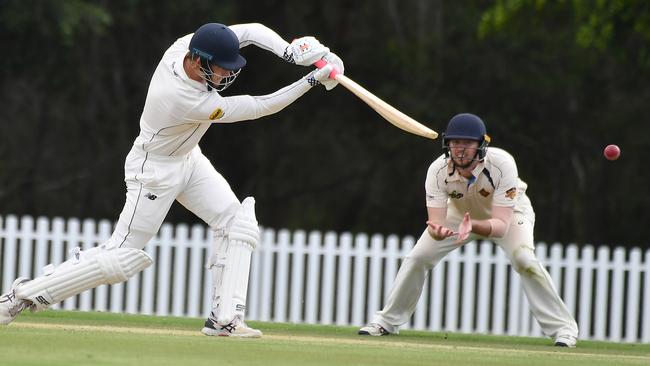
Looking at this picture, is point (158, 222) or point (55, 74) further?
point (55, 74)

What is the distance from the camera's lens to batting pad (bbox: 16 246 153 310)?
21.2 feet

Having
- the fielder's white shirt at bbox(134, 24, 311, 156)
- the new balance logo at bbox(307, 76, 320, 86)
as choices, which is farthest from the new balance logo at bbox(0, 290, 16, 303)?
the new balance logo at bbox(307, 76, 320, 86)

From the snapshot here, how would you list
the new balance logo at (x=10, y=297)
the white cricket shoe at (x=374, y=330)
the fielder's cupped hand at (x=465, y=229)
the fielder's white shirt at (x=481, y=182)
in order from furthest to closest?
the white cricket shoe at (x=374, y=330) < the fielder's white shirt at (x=481, y=182) < the fielder's cupped hand at (x=465, y=229) < the new balance logo at (x=10, y=297)

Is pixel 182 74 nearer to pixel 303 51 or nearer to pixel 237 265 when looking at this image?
pixel 303 51

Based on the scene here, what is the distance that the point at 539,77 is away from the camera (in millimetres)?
17219

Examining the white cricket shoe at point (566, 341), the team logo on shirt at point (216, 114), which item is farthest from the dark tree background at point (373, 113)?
the team logo on shirt at point (216, 114)

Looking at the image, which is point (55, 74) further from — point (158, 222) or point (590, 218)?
point (158, 222)

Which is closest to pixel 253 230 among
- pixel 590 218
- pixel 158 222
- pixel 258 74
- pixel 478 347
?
pixel 158 222

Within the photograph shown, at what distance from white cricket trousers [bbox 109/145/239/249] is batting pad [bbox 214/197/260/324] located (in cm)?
16

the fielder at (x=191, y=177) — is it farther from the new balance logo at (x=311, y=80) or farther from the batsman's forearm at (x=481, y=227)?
the batsman's forearm at (x=481, y=227)

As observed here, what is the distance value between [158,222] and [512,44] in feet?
36.9

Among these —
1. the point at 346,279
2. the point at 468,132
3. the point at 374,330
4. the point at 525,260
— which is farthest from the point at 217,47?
the point at 346,279

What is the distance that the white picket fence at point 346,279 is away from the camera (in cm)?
1115

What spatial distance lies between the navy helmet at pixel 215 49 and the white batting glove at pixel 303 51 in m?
0.36
